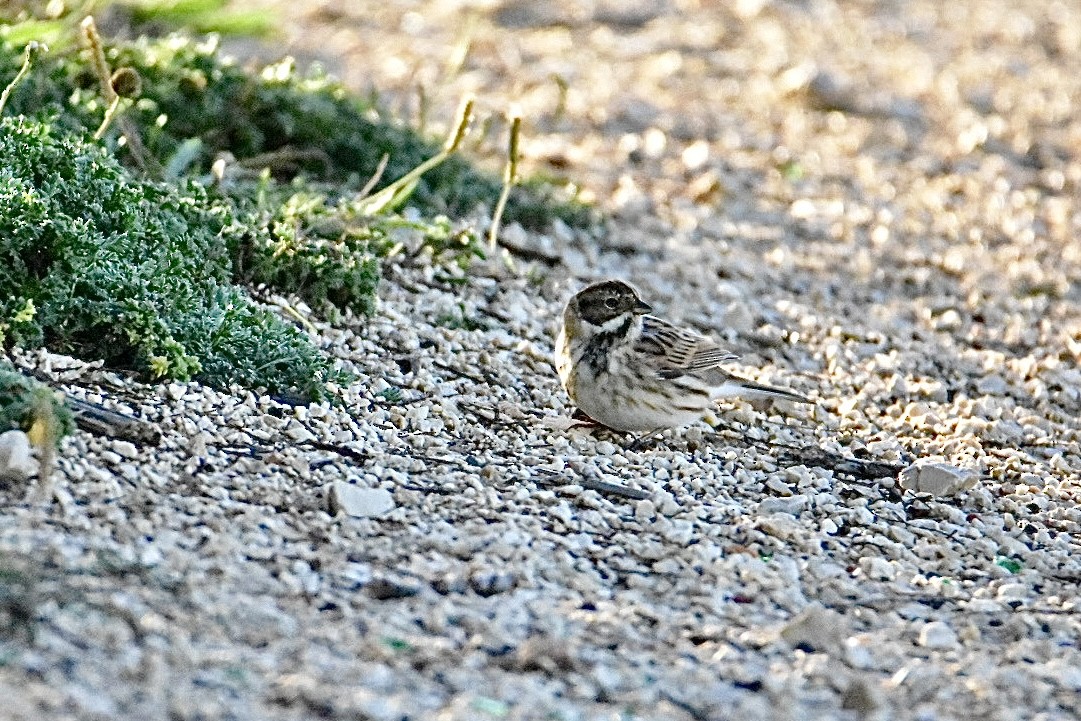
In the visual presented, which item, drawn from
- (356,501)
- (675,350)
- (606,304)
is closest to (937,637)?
(356,501)

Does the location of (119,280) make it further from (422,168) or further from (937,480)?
(937,480)

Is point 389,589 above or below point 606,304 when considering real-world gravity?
below

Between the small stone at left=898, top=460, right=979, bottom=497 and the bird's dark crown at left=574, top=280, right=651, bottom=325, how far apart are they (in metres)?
1.21

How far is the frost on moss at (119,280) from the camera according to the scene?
18.8ft

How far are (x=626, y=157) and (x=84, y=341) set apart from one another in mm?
5223

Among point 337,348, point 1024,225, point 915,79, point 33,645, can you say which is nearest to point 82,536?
point 33,645

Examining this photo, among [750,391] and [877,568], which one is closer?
[877,568]

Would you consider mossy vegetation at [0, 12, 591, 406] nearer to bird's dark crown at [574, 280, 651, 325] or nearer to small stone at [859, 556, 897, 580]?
bird's dark crown at [574, 280, 651, 325]

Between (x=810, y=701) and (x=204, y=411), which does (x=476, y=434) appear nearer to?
(x=204, y=411)

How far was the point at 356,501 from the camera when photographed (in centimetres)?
521

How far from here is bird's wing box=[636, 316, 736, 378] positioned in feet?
21.7

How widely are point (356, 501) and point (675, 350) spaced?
6.21 ft

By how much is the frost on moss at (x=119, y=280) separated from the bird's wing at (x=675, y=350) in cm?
123

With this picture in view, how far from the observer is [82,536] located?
468cm
